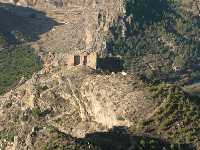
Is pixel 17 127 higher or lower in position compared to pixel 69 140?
lower

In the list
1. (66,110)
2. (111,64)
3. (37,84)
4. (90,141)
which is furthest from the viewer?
(111,64)

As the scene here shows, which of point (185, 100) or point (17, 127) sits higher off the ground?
point (185, 100)

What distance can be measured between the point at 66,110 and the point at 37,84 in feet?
34.0

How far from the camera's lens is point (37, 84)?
121125mm

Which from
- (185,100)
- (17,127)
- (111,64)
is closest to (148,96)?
(185,100)

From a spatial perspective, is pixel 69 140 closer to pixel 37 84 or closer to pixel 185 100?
pixel 185 100

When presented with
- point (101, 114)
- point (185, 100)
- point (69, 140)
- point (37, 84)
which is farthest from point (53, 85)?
point (69, 140)

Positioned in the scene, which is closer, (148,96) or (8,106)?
(148,96)

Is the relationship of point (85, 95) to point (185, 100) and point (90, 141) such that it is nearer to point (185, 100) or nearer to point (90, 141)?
point (185, 100)

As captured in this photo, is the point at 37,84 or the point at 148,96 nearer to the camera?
the point at 148,96

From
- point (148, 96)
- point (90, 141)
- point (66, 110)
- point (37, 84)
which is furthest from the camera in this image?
point (37, 84)

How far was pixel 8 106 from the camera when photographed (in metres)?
123

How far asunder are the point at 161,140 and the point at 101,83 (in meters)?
16.7

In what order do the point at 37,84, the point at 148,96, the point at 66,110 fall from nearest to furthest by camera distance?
1. the point at 148,96
2. the point at 66,110
3. the point at 37,84
